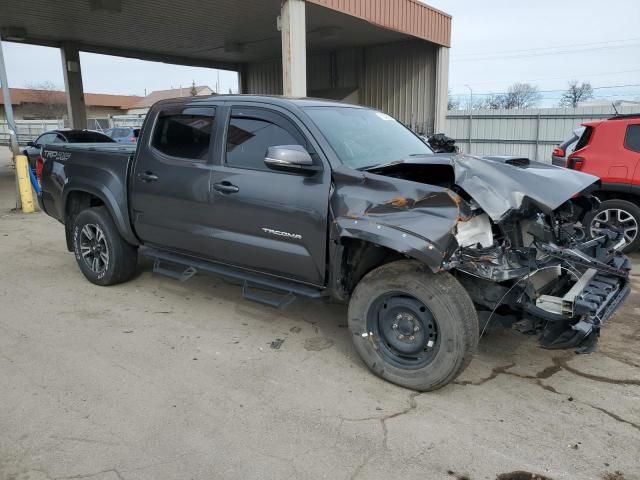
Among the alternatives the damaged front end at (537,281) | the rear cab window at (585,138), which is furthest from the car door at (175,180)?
the rear cab window at (585,138)

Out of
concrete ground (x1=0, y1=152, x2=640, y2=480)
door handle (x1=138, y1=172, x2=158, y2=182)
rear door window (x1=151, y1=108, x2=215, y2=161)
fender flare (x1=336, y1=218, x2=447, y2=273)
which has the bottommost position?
concrete ground (x1=0, y1=152, x2=640, y2=480)

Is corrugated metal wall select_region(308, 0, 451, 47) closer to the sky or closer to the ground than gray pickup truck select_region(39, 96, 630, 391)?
closer to the sky

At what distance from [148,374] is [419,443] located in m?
1.99

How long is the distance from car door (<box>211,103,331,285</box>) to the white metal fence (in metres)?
14.7

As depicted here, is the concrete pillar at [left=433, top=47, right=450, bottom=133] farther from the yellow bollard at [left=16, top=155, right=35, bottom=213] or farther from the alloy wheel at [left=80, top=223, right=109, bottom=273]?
the alloy wheel at [left=80, top=223, right=109, bottom=273]

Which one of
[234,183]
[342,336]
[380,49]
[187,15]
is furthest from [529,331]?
[380,49]

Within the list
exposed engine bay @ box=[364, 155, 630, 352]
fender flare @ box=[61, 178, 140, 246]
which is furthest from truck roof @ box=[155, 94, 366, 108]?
fender flare @ box=[61, 178, 140, 246]

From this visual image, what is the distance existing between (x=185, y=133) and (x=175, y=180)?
45 cm

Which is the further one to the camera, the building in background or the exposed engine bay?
the building in background

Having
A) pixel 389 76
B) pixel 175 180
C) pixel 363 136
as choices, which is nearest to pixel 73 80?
pixel 389 76

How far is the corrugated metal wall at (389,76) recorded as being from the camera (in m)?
17.5

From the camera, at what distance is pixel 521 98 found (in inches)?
1698

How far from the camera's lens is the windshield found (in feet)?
12.9

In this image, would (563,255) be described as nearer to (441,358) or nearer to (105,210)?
(441,358)
